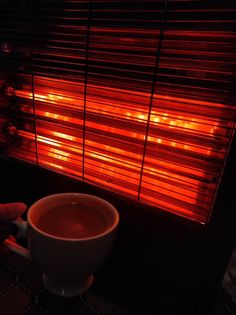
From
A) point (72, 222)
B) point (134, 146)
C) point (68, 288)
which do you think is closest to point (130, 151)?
point (134, 146)

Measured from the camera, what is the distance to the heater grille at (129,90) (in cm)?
39

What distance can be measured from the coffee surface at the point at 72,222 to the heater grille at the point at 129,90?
2.9 inches

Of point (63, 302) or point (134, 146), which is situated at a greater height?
point (134, 146)

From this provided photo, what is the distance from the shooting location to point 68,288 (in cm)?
50

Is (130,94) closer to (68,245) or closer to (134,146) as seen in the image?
(134,146)

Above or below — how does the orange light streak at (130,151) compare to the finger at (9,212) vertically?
above

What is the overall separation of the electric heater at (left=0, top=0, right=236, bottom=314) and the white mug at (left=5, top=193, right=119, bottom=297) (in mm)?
59

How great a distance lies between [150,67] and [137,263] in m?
0.40

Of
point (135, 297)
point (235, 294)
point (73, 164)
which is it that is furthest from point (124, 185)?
point (235, 294)

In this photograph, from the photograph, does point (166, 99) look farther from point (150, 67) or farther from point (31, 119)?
point (31, 119)

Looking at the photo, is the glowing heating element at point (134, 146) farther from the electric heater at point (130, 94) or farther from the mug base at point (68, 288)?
the mug base at point (68, 288)

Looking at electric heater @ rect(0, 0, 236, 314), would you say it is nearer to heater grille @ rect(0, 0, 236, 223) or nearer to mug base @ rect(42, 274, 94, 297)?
heater grille @ rect(0, 0, 236, 223)

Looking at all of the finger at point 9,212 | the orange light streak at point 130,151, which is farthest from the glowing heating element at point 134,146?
the finger at point 9,212

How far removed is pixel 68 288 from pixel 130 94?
39 centimetres
